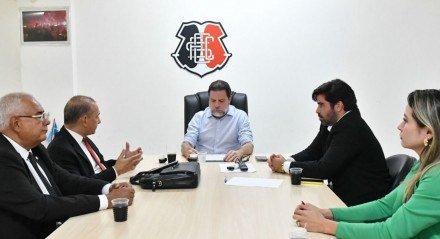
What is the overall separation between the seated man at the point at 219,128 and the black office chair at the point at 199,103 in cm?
9

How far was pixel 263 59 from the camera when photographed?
183 inches

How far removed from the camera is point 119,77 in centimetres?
472

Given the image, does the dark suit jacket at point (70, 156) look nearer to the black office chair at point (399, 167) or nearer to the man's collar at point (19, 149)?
the man's collar at point (19, 149)

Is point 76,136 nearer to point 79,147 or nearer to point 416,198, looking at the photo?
point 79,147

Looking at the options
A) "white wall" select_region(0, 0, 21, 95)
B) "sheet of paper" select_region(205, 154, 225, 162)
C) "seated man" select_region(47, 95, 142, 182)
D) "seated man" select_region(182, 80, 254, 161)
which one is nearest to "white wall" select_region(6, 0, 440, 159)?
"white wall" select_region(0, 0, 21, 95)

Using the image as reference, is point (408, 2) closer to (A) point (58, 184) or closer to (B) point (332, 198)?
(B) point (332, 198)

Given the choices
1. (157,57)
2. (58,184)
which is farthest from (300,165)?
(157,57)

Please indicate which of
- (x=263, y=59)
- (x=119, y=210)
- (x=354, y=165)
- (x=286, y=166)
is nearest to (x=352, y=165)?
(x=354, y=165)

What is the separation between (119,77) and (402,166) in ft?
11.0

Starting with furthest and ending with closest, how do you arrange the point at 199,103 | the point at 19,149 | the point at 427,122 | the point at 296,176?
the point at 199,103
the point at 296,176
the point at 19,149
the point at 427,122

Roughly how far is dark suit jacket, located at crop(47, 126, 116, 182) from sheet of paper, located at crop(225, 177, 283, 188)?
83 centimetres

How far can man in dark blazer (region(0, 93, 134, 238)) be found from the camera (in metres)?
1.75

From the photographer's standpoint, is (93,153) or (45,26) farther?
(45,26)

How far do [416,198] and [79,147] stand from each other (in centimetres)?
209
